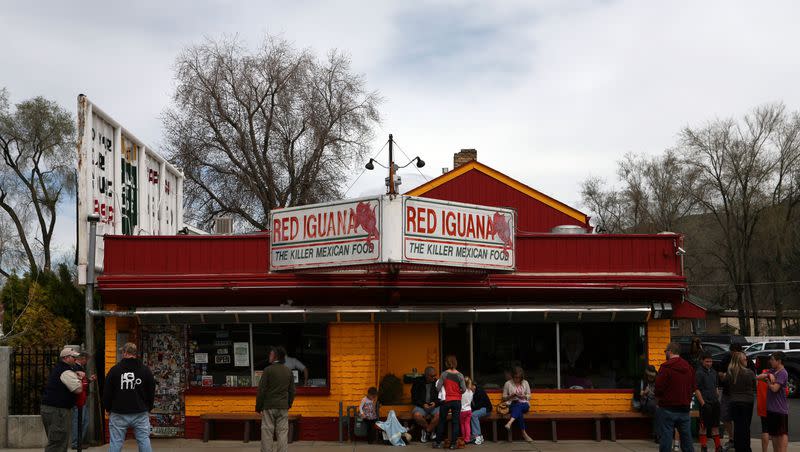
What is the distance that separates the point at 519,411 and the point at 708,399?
3.00 meters

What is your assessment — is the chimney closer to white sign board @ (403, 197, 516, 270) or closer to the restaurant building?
the restaurant building

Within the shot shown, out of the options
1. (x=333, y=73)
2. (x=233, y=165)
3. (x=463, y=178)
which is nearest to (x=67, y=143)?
(x=233, y=165)

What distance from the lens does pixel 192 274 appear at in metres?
15.0

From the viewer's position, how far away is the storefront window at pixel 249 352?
15.3 meters

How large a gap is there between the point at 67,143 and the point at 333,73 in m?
15.4

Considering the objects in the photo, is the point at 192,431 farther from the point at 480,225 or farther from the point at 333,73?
the point at 333,73

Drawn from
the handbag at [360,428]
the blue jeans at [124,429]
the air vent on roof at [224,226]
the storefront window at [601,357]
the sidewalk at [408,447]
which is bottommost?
the sidewalk at [408,447]

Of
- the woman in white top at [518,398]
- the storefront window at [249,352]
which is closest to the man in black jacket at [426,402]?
the woman in white top at [518,398]

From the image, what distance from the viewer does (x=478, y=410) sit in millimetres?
14672

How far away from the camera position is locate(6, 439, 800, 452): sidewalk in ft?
46.3

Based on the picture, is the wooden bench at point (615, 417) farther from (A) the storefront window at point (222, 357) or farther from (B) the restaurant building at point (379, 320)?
(A) the storefront window at point (222, 357)

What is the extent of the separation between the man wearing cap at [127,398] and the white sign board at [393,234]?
336 cm

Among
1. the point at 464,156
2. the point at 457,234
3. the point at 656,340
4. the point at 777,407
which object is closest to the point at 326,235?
the point at 457,234

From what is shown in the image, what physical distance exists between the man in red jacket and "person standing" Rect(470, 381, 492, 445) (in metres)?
3.71
